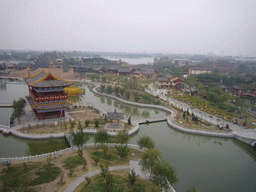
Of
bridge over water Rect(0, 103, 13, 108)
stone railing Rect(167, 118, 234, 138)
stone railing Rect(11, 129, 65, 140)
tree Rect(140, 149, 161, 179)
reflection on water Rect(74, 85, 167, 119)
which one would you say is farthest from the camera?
bridge over water Rect(0, 103, 13, 108)

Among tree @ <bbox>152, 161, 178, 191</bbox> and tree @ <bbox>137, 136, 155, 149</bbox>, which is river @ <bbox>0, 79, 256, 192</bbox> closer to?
tree @ <bbox>152, 161, 178, 191</bbox>

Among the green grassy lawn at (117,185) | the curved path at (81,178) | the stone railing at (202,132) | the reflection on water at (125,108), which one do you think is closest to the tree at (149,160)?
the green grassy lawn at (117,185)

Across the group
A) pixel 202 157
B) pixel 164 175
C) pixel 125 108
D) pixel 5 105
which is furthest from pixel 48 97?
pixel 202 157

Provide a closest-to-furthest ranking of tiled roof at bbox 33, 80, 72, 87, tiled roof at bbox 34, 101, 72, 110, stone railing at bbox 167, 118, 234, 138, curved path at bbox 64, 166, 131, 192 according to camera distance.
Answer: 1. curved path at bbox 64, 166, 131, 192
2. stone railing at bbox 167, 118, 234, 138
3. tiled roof at bbox 34, 101, 72, 110
4. tiled roof at bbox 33, 80, 72, 87

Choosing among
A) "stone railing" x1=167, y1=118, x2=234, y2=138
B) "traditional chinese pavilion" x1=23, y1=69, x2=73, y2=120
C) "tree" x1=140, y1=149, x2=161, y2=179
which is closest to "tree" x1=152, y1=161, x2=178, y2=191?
"tree" x1=140, y1=149, x2=161, y2=179

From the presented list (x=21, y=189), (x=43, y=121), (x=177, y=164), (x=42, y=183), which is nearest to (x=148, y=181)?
(x=177, y=164)

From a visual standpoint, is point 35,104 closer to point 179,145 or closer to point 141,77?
point 179,145

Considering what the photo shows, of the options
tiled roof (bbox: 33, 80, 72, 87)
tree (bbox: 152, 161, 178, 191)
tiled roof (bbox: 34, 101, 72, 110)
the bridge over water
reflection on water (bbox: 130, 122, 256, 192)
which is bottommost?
reflection on water (bbox: 130, 122, 256, 192)
